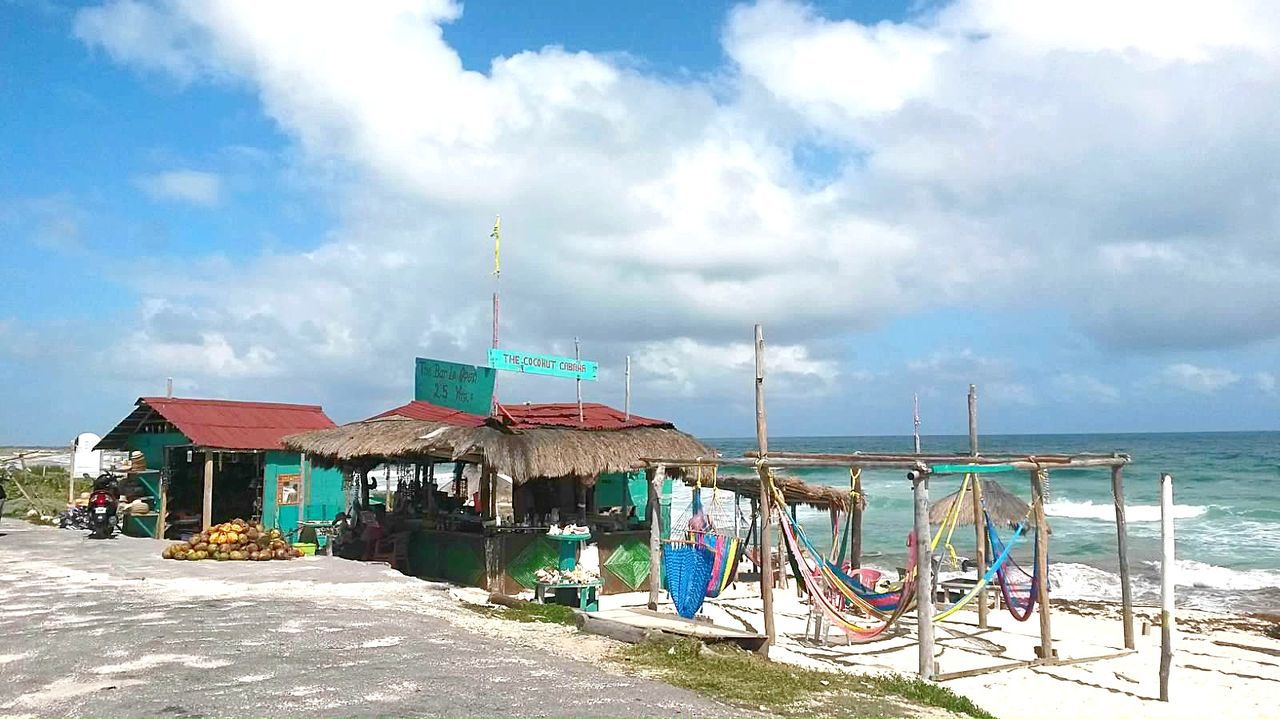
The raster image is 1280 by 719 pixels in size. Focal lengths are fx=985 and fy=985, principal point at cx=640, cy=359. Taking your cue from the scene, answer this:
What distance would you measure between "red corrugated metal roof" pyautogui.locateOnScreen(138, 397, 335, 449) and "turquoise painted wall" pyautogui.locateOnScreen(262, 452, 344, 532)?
0.36m

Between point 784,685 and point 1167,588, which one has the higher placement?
point 1167,588

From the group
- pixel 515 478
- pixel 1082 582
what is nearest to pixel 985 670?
pixel 515 478

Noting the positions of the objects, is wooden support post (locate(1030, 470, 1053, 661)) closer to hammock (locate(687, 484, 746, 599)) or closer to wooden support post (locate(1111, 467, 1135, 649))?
wooden support post (locate(1111, 467, 1135, 649))

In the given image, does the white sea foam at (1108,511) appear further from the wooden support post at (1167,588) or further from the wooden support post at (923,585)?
the wooden support post at (923,585)

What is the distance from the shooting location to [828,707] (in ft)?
20.2

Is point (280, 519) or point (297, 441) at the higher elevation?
point (297, 441)

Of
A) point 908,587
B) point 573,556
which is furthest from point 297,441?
point 908,587

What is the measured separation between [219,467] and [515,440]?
8.76m

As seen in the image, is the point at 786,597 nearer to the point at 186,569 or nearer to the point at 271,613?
the point at 271,613

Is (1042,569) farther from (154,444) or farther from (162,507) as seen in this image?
(154,444)

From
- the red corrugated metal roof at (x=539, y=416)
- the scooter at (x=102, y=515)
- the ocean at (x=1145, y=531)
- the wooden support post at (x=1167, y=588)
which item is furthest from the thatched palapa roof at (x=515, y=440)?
the wooden support post at (x=1167, y=588)

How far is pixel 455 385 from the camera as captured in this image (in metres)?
12.9

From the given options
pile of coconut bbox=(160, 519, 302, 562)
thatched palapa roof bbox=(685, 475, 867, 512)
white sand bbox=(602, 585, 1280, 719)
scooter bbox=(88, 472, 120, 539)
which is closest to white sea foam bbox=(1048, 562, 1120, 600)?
white sand bbox=(602, 585, 1280, 719)

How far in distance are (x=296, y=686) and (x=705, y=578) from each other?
14.1ft
